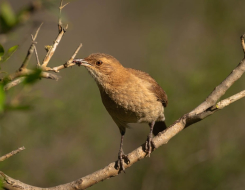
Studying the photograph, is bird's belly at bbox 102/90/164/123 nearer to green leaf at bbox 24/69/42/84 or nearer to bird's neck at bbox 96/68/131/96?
bird's neck at bbox 96/68/131/96

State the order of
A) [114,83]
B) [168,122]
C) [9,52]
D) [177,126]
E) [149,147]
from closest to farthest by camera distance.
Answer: [9,52] → [177,126] → [149,147] → [114,83] → [168,122]

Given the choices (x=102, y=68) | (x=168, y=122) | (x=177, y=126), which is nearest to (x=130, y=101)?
(x=102, y=68)

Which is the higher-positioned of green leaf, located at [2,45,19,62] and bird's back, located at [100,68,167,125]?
bird's back, located at [100,68,167,125]

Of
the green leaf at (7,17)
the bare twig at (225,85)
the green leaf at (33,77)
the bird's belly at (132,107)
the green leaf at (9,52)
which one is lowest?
the green leaf at (33,77)

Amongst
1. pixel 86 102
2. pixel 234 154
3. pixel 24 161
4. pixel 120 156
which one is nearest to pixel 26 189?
pixel 120 156

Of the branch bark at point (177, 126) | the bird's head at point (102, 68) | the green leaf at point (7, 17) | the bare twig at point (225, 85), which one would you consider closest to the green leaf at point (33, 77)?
the green leaf at point (7, 17)

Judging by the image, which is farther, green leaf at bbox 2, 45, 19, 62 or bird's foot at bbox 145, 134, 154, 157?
bird's foot at bbox 145, 134, 154, 157

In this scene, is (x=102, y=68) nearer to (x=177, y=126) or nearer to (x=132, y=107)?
(x=132, y=107)

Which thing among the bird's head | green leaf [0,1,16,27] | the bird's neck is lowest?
green leaf [0,1,16,27]

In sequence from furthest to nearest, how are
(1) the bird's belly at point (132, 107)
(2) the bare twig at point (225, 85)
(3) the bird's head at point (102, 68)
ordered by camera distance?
(3) the bird's head at point (102, 68), (1) the bird's belly at point (132, 107), (2) the bare twig at point (225, 85)

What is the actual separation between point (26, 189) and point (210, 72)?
13.5 ft

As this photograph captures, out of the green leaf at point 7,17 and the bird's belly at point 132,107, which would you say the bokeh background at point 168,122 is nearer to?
the bird's belly at point 132,107

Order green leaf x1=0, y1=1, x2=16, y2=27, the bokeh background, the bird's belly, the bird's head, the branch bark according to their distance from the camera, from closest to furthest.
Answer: green leaf x1=0, y1=1, x2=16, y2=27, the branch bark, the bird's belly, the bird's head, the bokeh background

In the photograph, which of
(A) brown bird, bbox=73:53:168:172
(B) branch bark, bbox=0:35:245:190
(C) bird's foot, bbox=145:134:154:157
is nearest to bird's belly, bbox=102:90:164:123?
(A) brown bird, bbox=73:53:168:172
